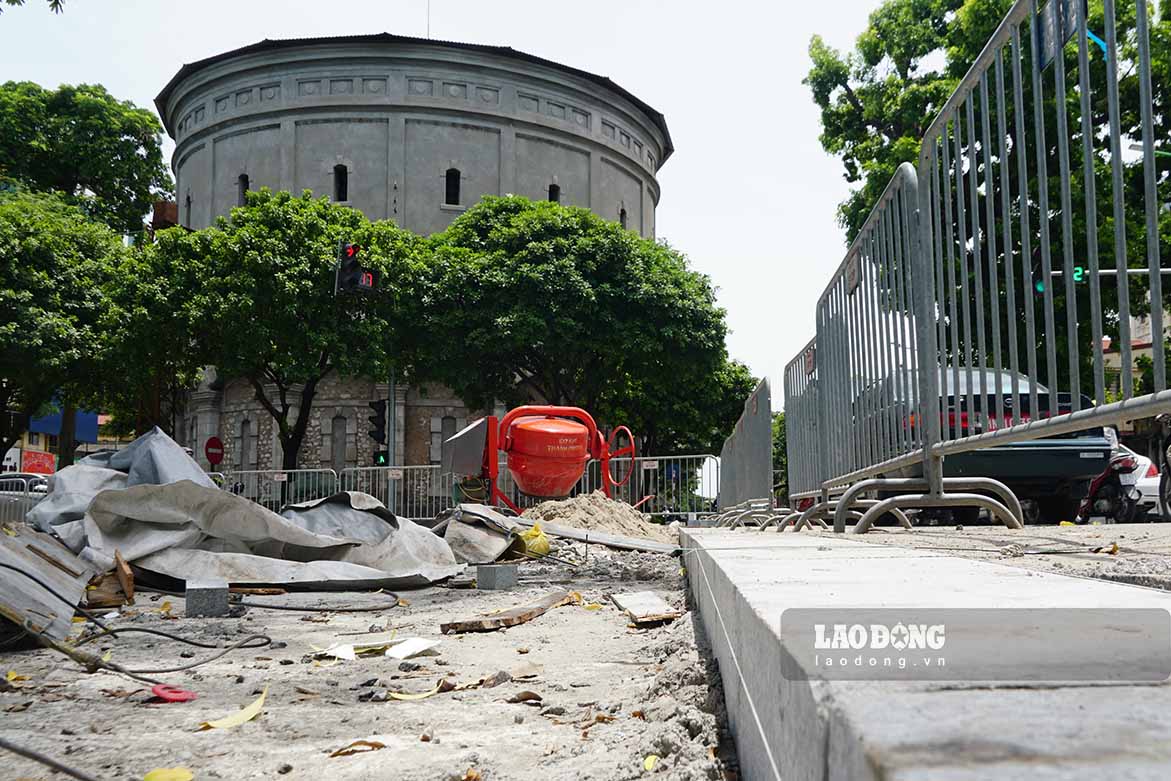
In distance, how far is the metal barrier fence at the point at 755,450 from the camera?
32.3 ft

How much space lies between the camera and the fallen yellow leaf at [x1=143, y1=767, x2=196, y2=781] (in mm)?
2188

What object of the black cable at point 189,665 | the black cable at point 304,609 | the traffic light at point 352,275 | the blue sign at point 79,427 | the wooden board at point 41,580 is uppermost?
the traffic light at point 352,275

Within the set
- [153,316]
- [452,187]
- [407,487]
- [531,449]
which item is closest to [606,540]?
[531,449]

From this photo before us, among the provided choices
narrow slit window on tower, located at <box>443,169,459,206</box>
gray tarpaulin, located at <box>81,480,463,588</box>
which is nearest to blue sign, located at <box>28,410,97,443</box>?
narrow slit window on tower, located at <box>443,169,459,206</box>

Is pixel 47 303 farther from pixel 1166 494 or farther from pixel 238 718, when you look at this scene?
pixel 238 718

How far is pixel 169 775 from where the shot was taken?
7.25 ft

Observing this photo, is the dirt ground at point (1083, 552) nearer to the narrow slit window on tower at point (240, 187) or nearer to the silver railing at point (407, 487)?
the silver railing at point (407, 487)

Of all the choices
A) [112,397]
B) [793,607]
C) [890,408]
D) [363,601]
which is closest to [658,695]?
[793,607]

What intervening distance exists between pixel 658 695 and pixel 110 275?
3305 cm

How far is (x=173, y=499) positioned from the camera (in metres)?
7.37

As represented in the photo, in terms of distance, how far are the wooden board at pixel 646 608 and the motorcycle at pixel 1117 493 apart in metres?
6.84

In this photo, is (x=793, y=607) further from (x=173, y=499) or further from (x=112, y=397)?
(x=112, y=397)

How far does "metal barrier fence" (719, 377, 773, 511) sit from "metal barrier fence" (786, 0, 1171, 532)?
316 cm

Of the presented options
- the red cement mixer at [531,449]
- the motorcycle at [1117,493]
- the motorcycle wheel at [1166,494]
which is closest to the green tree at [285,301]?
the red cement mixer at [531,449]
